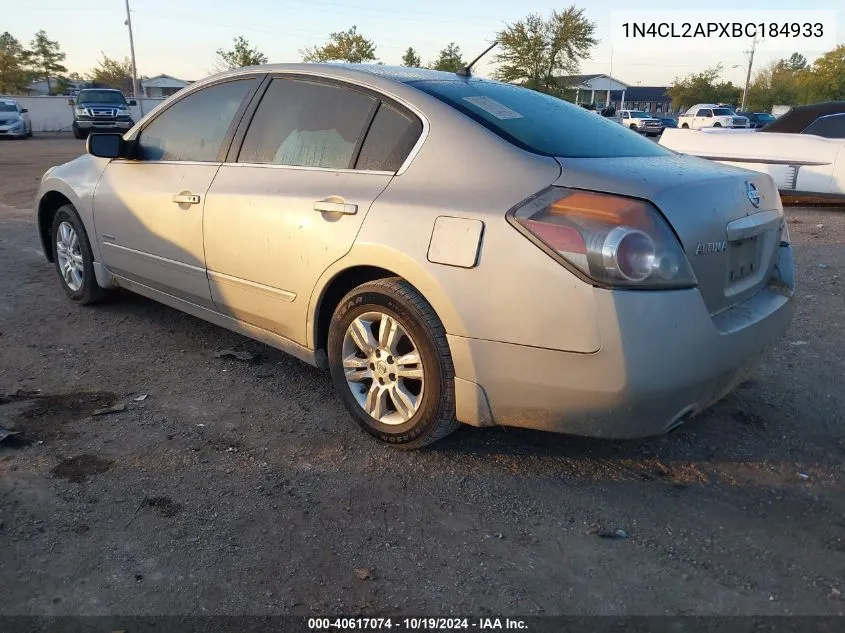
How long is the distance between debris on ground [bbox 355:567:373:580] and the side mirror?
10.6 feet

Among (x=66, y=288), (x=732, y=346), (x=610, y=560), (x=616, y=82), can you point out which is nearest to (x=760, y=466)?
(x=732, y=346)

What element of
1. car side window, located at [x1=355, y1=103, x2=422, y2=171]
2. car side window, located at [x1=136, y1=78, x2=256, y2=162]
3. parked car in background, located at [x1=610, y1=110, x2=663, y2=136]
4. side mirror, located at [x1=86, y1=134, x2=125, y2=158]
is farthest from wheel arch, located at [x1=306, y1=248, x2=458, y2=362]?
parked car in background, located at [x1=610, y1=110, x2=663, y2=136]

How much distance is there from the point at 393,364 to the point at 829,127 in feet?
30.7

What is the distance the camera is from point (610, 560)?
236cm

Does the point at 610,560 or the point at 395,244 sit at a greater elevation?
the point at 395,244

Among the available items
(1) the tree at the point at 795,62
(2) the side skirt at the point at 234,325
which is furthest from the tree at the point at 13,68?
(1) the tree at the point at 795,62

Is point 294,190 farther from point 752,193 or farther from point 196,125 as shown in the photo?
point 752,193

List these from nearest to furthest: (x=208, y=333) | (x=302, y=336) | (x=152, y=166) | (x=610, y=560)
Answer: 1. (x=610, y=560)
2. (x=302, y=336)
3. (x=152, y=166)
4. (x=208, y=333)

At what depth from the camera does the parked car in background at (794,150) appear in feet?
30.0

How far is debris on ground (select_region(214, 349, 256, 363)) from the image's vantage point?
414 centimetres

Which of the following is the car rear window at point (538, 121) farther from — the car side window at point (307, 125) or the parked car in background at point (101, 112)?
the parked car in background at point (101, 112)

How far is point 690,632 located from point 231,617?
1.37 metres

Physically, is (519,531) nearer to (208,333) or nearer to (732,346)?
(732,346)

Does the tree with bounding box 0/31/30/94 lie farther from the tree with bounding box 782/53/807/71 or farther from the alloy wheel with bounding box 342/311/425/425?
the tree with bounding box 782/53/807/71
